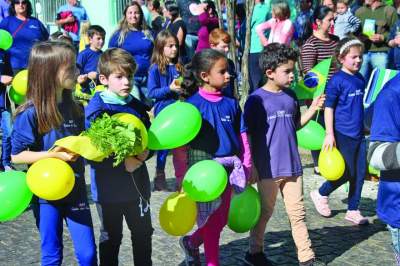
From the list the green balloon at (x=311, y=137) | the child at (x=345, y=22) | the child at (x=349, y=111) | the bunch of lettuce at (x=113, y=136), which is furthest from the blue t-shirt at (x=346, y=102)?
the child at (x=345, y=22)

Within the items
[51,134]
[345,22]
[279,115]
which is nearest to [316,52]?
[345,22]

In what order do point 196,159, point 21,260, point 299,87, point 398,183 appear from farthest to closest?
point 299,87 < point 21,260 < point 196,159 < point 398,183

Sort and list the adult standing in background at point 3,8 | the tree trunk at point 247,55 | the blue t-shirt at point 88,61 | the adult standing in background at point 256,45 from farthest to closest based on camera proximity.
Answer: the adult standing in background at point 256,45 → the tree trunk at point 247,55 → the adult standing in background at point 3,8 → the blue t-shirt at point 88,61

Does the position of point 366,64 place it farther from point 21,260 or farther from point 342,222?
point 21,260

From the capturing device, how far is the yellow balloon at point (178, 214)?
427cm

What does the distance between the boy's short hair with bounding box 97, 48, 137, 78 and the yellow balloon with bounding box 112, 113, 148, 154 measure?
350 millimetres

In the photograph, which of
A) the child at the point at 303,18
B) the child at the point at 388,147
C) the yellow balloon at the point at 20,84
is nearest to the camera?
the child at the point at 388,147

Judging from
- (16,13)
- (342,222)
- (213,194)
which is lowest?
(342,222)

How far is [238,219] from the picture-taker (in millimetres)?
4641

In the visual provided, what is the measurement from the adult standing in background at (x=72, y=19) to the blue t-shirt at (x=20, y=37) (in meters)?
3.67

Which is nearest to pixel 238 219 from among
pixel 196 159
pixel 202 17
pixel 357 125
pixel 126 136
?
pixel 196 159

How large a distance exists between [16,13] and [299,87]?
428 centimetres

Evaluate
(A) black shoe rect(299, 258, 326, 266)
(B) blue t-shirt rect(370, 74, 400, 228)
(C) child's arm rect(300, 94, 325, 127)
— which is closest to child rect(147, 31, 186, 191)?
(C) child's arm rect(300, 94, 325, 127)

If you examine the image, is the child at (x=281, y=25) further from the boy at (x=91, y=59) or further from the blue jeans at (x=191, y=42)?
the boy at (x=91, y=59)
